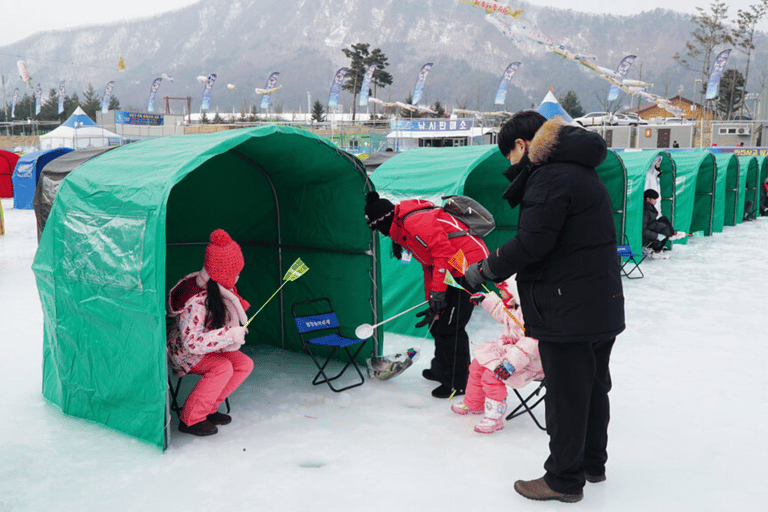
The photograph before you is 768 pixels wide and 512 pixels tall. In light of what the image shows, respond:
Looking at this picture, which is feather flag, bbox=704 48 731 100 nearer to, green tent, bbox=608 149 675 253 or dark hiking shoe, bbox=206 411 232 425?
green tent, bbox=608 149 675 253

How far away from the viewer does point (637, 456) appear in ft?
12.9

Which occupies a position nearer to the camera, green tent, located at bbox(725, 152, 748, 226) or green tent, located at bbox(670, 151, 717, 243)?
green tent, located at bbox(670, 151, 717, 243)

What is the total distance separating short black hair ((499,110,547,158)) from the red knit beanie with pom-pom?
1.94m

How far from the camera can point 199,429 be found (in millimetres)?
4207

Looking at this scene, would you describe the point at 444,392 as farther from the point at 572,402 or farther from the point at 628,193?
the point at 628,193

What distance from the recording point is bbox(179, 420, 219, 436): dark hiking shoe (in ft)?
13.8

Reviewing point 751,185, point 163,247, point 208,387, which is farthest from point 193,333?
point 751,185

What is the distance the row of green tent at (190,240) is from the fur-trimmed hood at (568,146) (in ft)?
6.58

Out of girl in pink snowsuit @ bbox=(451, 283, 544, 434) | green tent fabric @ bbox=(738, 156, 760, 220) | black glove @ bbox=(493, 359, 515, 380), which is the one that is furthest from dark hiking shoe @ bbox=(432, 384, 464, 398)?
green tent fabric @ bbox=(738, 156, 760, 220)

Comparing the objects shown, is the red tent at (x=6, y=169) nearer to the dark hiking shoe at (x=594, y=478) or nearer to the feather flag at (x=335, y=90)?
the feather flag at (x=335, y=90)

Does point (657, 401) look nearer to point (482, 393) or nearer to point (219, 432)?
point (482, 393)

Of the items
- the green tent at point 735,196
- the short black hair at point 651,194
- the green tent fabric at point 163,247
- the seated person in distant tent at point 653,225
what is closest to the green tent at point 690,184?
the green tent at point 735,196

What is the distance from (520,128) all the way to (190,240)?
151 inches

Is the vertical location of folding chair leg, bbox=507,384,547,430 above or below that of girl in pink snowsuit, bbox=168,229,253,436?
below
